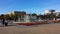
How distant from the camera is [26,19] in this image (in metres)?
66.6

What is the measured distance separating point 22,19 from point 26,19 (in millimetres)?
3403

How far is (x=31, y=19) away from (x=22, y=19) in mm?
4938

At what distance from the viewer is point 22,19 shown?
69.5m

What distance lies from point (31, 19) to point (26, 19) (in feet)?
6.91

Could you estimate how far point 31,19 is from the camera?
218 feet
